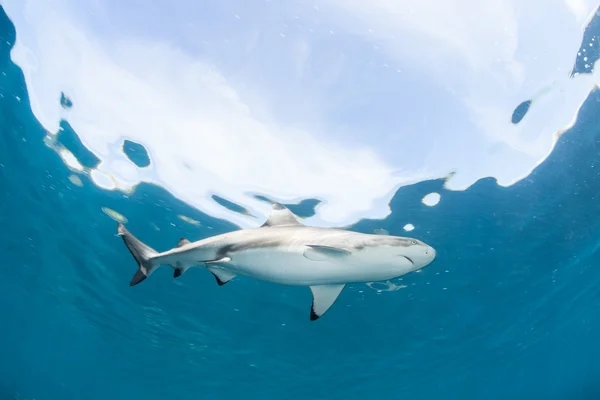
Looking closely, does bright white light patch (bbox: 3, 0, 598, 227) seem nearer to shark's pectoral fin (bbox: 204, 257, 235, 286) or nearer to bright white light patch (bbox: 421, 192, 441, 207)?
bright white light patch (bbox: 421, 192, 441, 207)

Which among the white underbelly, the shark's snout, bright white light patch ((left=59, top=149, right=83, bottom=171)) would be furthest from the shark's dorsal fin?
bright white light patch ((left=59, top=149, right=83, bottom=171))

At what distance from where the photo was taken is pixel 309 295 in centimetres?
1592

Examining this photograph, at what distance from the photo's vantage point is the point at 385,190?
1035 centimetres

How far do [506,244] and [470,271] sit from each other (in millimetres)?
2102

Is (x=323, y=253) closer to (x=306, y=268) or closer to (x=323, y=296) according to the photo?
(x=306, y=268)

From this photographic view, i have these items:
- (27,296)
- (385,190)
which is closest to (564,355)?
(385,190)

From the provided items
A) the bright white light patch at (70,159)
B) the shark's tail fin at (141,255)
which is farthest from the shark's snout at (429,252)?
the bright white light patch at (70,159)

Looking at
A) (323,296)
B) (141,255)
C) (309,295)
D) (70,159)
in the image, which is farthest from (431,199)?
(70,159)

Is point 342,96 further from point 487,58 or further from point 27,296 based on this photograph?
point 27,296

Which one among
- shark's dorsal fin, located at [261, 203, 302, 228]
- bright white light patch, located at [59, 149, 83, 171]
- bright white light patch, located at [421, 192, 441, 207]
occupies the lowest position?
shark's dorsal fin, located at [261, 203, 302, 228]

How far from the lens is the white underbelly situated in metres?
3.83

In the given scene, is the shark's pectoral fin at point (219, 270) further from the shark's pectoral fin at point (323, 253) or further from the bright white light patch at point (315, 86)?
the bright white light patch at point (315, 86)

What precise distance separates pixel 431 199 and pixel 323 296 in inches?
290

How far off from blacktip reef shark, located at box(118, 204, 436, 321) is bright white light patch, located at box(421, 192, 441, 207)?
6.91m
